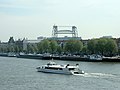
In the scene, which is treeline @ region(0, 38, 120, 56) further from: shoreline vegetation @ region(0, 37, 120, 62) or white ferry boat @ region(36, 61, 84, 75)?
white ferry boat @ region(36, 61, 84, 75)

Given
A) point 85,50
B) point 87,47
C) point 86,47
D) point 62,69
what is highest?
point 86,47

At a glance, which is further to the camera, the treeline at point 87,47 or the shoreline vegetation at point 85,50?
the treeline at point 87,47

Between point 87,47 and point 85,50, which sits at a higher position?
point 87,47

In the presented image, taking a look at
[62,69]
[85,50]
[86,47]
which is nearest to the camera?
[62,69]

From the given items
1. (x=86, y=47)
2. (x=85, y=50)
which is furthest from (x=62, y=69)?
(x=85, y=50)

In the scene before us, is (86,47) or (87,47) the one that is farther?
(86,47)

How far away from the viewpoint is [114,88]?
132ft

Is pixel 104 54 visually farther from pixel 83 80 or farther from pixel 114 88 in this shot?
pixel 114 88

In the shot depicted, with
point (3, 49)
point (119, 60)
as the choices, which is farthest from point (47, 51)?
point (3, 49)

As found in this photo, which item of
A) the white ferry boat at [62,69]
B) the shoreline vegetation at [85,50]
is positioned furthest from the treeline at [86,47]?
the white ferry boat at [62,69]

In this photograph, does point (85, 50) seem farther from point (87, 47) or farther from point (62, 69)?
point (62, 69)

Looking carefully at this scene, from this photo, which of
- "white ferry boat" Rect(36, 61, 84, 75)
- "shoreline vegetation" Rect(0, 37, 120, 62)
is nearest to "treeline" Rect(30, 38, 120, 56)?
"shoreline vegetation" Rect(0, 37, 120, 62)

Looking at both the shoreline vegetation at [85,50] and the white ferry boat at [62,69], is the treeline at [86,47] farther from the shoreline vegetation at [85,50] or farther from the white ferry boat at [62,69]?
the white ferry boat at [62,69]

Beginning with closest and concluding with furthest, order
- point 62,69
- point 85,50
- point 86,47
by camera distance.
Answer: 1. point 62,69
2. point 86,47
3. point 85,50
